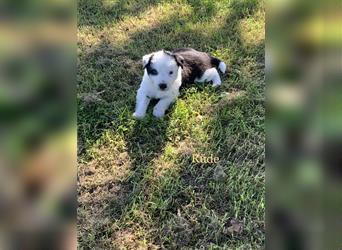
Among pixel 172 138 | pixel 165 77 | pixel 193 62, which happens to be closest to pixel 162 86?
pixel 165 77

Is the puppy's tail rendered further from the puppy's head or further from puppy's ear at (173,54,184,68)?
the puppy's head

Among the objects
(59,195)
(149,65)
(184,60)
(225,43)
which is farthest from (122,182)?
(59,195)

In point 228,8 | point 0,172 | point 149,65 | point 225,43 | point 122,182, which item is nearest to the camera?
point 0,172

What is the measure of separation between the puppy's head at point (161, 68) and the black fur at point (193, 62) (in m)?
0.13

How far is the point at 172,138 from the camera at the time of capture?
147 inches

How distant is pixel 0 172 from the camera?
2.96 ft

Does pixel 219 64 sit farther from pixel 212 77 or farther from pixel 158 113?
→ pixel 158 113

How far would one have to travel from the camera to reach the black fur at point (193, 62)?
4.33 m

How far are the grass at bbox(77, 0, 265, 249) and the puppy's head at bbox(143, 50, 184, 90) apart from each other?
208mm

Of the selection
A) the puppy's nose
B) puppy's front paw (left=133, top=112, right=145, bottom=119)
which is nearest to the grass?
puppy's front paw (left=133, top=112, right=145, bottom=119)

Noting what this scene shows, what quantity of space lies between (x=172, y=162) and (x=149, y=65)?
99cm

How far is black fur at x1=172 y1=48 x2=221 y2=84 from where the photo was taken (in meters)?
4.33

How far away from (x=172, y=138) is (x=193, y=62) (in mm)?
944

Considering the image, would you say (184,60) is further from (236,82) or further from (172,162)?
(172,162)
